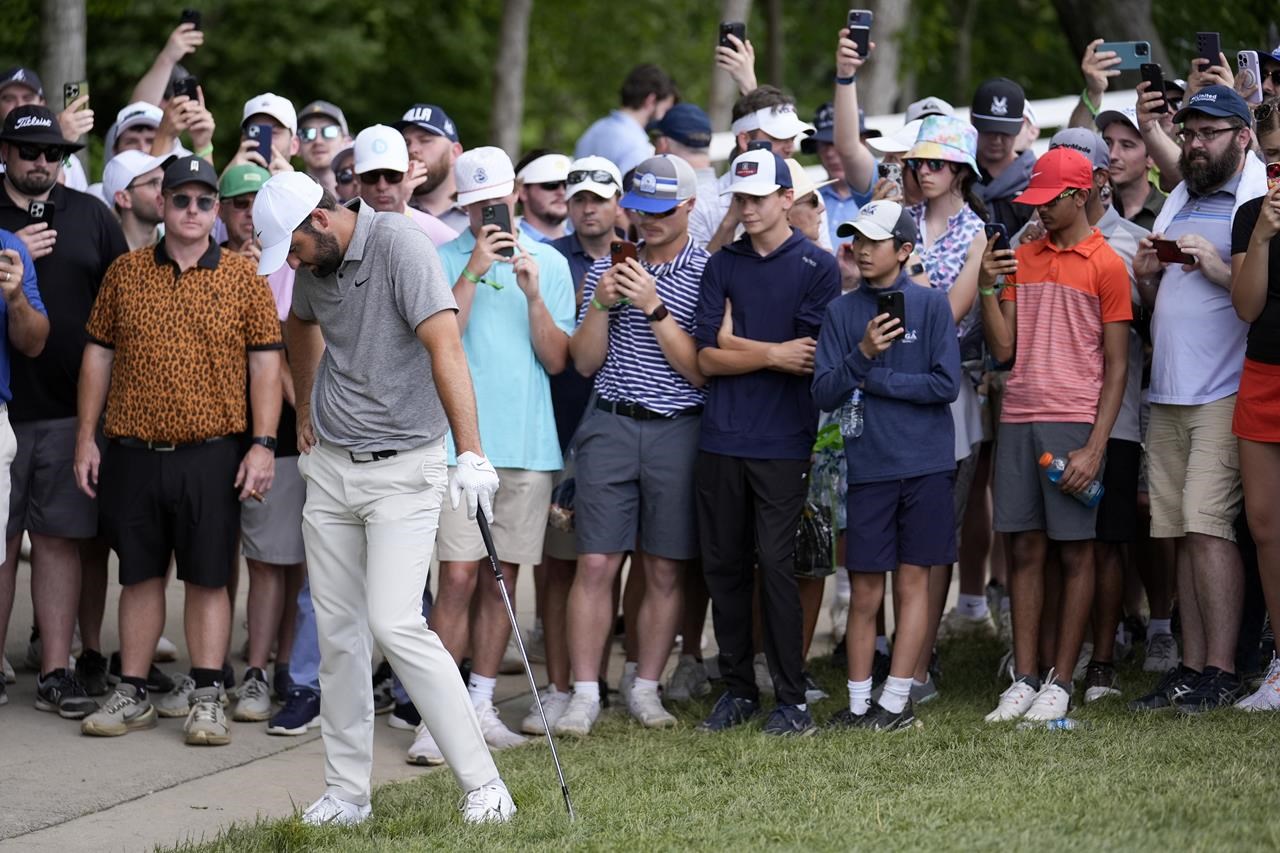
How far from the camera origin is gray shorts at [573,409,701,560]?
7648 millimetres

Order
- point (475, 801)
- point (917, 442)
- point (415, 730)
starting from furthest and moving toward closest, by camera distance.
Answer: point (415, 730) < point (917, 442) < point (475, 801)

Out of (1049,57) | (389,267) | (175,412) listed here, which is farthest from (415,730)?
(1049,57)

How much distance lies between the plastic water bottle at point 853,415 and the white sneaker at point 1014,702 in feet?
4.24

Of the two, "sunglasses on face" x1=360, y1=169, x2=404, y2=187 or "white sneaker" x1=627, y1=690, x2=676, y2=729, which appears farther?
"sunglasses on face" x1=360, y1=169, x2=404, y2=187

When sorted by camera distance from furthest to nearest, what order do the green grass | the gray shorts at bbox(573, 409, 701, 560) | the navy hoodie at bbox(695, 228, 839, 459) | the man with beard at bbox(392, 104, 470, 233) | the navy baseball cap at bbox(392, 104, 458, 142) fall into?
the navy baseball cap at bbox(392, 104, 458, 142)
the man with beard at bbox(392, 104, 470, 233)
the gray shorts at bbox(573, 409, 701, 560)
the navy hoodie at bbox(695, 228, 839, 459)
the green grass

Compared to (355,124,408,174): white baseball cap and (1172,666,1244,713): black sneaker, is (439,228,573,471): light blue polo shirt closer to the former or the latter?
(355,124,408,174): white baseball cap

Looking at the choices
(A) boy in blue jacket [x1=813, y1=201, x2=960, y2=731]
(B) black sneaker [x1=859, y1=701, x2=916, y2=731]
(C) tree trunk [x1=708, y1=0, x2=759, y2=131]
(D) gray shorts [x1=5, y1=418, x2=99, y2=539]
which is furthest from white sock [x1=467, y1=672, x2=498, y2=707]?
(C) tree trunk [x1=708, y1=0, x2=759, y2=131]

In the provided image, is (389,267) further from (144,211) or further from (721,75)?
(721,75)

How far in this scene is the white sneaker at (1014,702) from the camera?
285 inches

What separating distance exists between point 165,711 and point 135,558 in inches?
29.1

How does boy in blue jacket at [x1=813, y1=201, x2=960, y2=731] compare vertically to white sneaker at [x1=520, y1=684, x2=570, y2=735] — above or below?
above

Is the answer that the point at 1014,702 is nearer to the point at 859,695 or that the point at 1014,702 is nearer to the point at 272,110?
the point at 859,695

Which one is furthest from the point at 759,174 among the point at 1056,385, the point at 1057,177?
the point at 1056,385

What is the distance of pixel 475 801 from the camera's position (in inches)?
235
